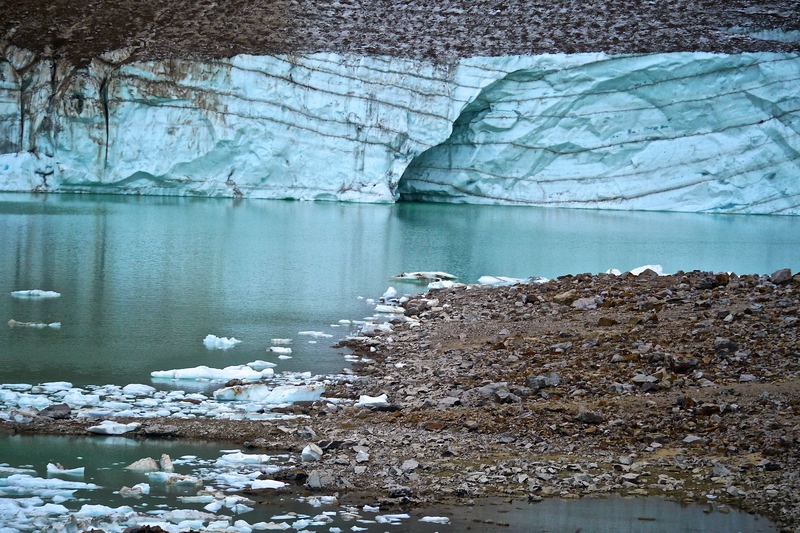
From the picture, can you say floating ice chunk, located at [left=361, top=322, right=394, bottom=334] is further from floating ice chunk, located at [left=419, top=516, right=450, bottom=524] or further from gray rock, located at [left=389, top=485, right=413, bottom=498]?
floating ice chunk, located at [left=419, top=516, right=450, bottom=524]

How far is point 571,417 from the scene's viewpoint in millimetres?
4324

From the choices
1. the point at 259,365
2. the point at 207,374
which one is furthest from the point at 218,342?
the point at 207,374

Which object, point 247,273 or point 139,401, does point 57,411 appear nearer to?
point 139,401

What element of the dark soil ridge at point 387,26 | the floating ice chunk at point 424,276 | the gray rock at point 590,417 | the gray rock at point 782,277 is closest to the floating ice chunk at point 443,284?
the floating ice chunk at point 424,276

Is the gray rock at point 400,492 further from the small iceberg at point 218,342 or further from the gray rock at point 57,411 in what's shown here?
the small iceberg at point 218,342

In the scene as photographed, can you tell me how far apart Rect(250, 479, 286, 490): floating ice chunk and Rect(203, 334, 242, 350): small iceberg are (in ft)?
9.98

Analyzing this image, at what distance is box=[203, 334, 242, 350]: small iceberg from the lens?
653 centimetres

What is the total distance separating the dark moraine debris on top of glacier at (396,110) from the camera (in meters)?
22.7

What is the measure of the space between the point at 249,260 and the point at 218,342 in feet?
17.0

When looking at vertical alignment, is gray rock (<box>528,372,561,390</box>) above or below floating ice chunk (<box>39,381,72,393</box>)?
above

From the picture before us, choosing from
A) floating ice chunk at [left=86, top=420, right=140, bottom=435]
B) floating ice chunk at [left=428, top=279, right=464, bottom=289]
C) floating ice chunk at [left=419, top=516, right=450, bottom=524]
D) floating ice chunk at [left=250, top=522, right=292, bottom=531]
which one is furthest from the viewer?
floating ice chunk at [left=428, top=279, right=464, bottom=289]

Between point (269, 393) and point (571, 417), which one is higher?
point (571, 417)

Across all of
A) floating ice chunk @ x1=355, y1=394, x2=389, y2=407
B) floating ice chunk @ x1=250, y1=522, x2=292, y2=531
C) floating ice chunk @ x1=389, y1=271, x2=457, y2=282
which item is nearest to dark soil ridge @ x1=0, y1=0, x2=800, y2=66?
floating ice chunk @ x1=389, y1=271, x2=457, y2=282

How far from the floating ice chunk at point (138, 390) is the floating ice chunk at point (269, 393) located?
38cm
